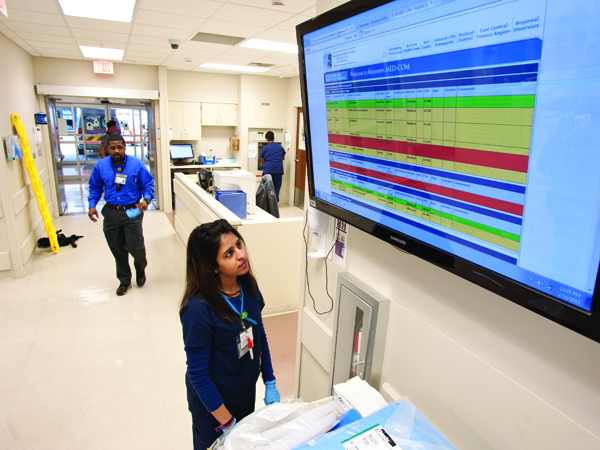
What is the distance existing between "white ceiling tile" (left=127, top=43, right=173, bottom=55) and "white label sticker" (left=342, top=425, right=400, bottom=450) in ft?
18.1

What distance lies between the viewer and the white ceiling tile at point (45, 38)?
476 cm

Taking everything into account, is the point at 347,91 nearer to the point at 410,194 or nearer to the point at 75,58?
the point at 410,194

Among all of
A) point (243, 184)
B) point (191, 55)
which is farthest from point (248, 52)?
point (243, 184)

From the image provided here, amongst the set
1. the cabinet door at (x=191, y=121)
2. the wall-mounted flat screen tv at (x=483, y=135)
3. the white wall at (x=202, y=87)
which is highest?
the white wall at (x=202, y=87)

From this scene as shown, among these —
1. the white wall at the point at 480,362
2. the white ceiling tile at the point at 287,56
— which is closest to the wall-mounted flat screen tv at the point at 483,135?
the white wall at the point at 480,362

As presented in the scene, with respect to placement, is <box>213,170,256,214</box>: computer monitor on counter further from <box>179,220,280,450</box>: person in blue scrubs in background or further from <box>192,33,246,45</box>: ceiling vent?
<box>179,220,280,450</box>: person in blue scrubs in background

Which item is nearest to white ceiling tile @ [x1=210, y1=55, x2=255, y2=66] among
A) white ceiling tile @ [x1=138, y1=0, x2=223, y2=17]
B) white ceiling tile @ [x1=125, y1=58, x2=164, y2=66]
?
white ceiling tile @ [x1=125, y1=58, x2=164, y2=66]

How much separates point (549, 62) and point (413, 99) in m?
0.33

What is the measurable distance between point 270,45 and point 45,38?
293 cm

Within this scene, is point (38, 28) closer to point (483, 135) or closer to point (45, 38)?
point (45, 38)

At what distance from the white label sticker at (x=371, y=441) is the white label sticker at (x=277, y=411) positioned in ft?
0.82

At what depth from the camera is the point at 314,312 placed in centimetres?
195

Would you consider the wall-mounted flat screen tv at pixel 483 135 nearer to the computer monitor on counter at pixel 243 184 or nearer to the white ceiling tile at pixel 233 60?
the computer monitor on counter at pixel 243 184

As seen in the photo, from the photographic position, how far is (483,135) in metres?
0.82
